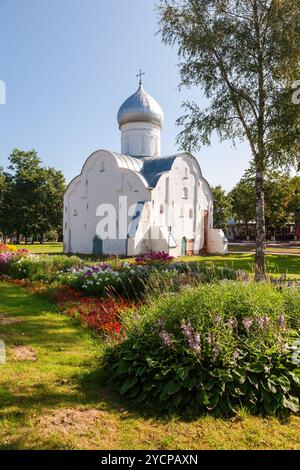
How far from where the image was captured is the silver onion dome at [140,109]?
3284 centimetres

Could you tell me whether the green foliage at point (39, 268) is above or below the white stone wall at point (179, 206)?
below

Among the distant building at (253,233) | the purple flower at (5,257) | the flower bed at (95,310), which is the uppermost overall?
the distant building at (253,233)

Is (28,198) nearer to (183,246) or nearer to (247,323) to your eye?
(183,246)

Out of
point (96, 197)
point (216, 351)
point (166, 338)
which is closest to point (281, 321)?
point (216, 351)

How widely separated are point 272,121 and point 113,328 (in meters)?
10.1

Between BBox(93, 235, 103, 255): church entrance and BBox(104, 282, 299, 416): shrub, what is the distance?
2444 cm

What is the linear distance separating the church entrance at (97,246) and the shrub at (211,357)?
24.4m

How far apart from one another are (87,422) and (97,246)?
1040 inches

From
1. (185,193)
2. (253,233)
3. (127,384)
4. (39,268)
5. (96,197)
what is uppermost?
(185,193)

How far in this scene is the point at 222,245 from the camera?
33.2 meters

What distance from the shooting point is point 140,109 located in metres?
32.8

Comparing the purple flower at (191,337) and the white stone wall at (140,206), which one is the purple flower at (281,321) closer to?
the purple flower at (191,337)

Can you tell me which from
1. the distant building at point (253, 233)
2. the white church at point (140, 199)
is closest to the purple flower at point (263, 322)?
the white church at point (140, 199)
